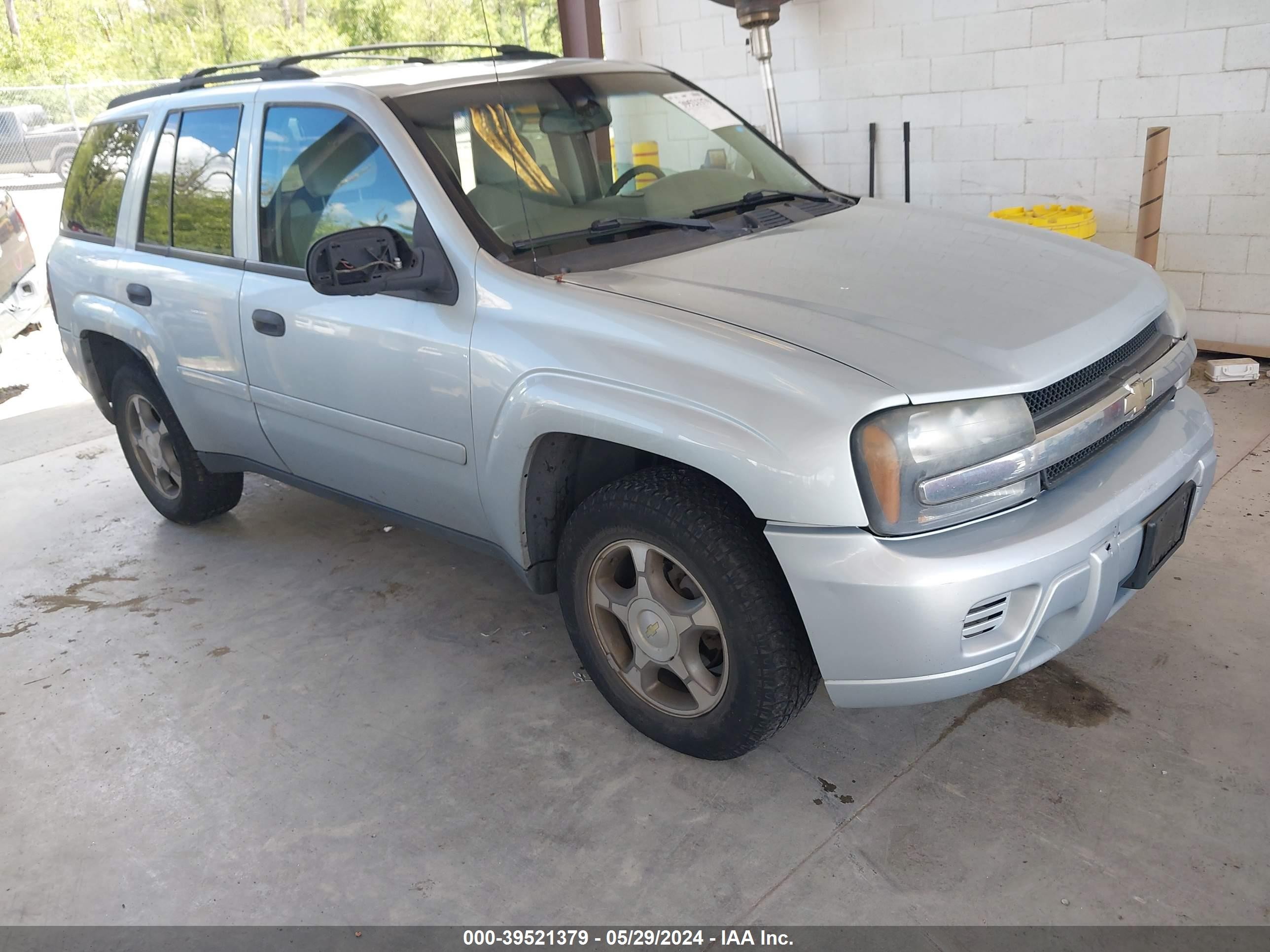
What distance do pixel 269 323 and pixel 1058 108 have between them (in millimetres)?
4384

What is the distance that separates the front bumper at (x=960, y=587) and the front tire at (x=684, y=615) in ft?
0.46

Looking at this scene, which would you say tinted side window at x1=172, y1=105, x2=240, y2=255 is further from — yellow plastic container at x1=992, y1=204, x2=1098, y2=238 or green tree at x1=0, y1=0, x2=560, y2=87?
green tree at x1=0, y1=0, x2=560, y2=87

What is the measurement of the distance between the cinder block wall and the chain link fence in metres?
9.31

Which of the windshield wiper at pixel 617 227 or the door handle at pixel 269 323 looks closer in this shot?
the windshield wiper at pixel 617 227

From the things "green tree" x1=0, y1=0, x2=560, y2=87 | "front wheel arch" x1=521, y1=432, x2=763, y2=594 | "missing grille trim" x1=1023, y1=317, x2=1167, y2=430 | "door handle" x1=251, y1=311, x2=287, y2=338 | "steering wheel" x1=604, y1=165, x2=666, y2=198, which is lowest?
"front wheel arch" x1=521, y1=432, x2=763, y2=594

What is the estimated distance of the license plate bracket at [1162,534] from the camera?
2193 millimetres

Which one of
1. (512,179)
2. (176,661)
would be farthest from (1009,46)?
(176,661)

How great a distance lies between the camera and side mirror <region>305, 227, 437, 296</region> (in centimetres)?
248

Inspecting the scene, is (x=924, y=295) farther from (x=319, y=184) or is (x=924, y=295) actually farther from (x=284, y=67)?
(x=284, y=67)

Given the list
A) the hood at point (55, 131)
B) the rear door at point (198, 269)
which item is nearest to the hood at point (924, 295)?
the rear door at point (198, 269)

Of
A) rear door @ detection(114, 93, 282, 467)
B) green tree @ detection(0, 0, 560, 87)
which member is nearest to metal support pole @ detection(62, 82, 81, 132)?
Result: green tree @ detection(0, 0, 560, 87)

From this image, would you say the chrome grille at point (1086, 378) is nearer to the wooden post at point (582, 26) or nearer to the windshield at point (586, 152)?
the windshield at point (586, 152)

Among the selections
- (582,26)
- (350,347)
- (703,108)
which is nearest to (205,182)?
(350,347)

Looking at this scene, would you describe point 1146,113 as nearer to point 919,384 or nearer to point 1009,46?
point 1009,46
